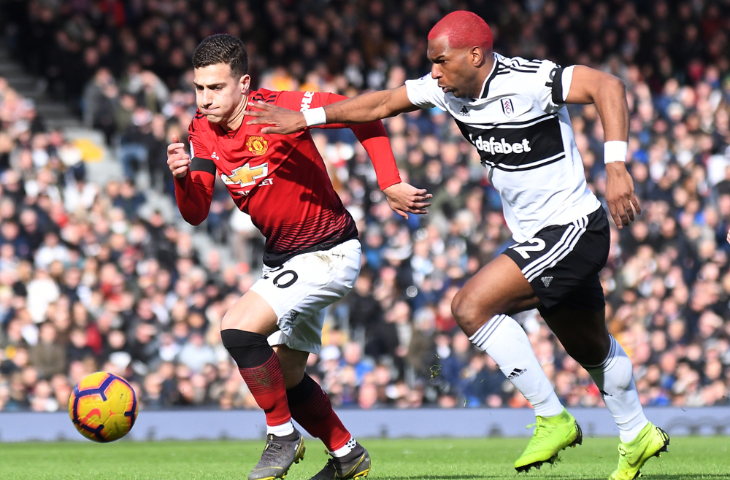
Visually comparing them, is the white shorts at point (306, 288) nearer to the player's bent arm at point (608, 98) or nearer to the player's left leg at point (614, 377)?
the player's left leg at point (614, 377)

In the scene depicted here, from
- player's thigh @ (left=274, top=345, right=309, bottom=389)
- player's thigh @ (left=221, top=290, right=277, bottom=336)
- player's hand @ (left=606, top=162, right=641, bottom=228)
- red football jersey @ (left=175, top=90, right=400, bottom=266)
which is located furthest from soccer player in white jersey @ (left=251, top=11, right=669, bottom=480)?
player's thigh @ (left=274, top=345, right=309, bottom=389)

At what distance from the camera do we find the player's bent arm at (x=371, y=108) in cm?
588

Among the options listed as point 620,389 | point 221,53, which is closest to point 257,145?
point 221,53

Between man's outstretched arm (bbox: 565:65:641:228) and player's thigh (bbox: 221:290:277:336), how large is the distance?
194 centimetres

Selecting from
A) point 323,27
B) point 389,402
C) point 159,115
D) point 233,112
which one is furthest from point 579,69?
point 323,27

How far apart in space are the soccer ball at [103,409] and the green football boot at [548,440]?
261cm

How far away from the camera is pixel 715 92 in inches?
734

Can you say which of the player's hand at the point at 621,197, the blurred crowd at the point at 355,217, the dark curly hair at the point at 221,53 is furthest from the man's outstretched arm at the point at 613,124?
the blurred crowd at the point at 355,217

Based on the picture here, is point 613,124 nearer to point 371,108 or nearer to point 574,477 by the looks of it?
point 371,108

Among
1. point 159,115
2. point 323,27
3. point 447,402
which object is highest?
point 323,27

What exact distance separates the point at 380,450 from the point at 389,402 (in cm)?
286

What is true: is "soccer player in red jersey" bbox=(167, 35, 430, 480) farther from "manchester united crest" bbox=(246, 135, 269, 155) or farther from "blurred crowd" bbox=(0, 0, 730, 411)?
"blurred crowd" bbox=(0, 0, 730, 411)

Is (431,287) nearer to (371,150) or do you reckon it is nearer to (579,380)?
(579,380)

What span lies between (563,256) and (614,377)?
0.87 metres
